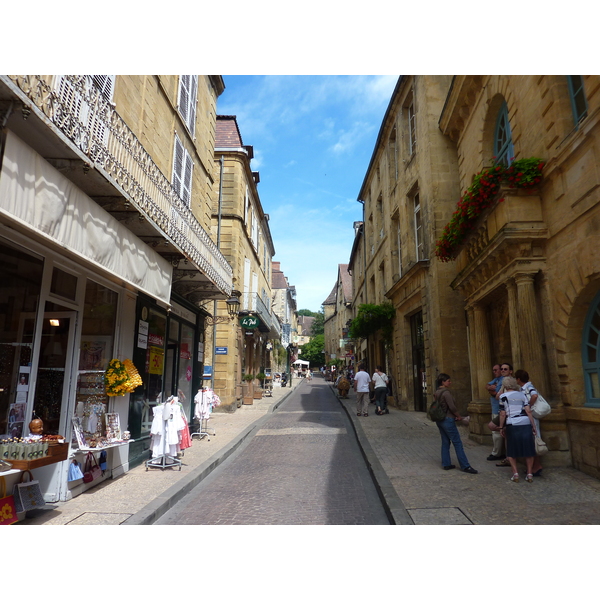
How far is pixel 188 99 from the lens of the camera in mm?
11844

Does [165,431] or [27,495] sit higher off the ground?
[165,431]

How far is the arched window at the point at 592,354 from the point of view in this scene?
21.1 ft

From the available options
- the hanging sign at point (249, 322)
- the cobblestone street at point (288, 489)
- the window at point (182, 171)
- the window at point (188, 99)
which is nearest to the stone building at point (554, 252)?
the cobblestone street at point (288, 489)

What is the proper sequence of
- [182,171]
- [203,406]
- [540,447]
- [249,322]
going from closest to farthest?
1. [540,447]
2. [182,171]
3. [203,406]
4. [249,322]

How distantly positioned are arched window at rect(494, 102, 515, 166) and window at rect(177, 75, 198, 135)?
7.47 meters

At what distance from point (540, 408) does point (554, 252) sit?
2.51 meters

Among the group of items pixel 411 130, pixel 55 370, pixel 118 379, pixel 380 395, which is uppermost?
pixel 411 130

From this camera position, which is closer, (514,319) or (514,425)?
(514,425)

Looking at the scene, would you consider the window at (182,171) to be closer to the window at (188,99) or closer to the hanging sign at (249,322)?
the window at (188,99)

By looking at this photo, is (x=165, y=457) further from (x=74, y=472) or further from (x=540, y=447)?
(x=540, y=447)

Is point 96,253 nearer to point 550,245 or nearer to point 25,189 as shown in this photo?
point 25,189

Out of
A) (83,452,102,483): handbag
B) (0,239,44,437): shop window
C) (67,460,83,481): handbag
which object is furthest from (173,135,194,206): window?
(67,460,83,481): handbag

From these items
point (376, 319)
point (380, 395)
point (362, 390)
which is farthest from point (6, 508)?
point (376, 319)

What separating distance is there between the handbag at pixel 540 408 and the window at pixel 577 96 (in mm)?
4206
